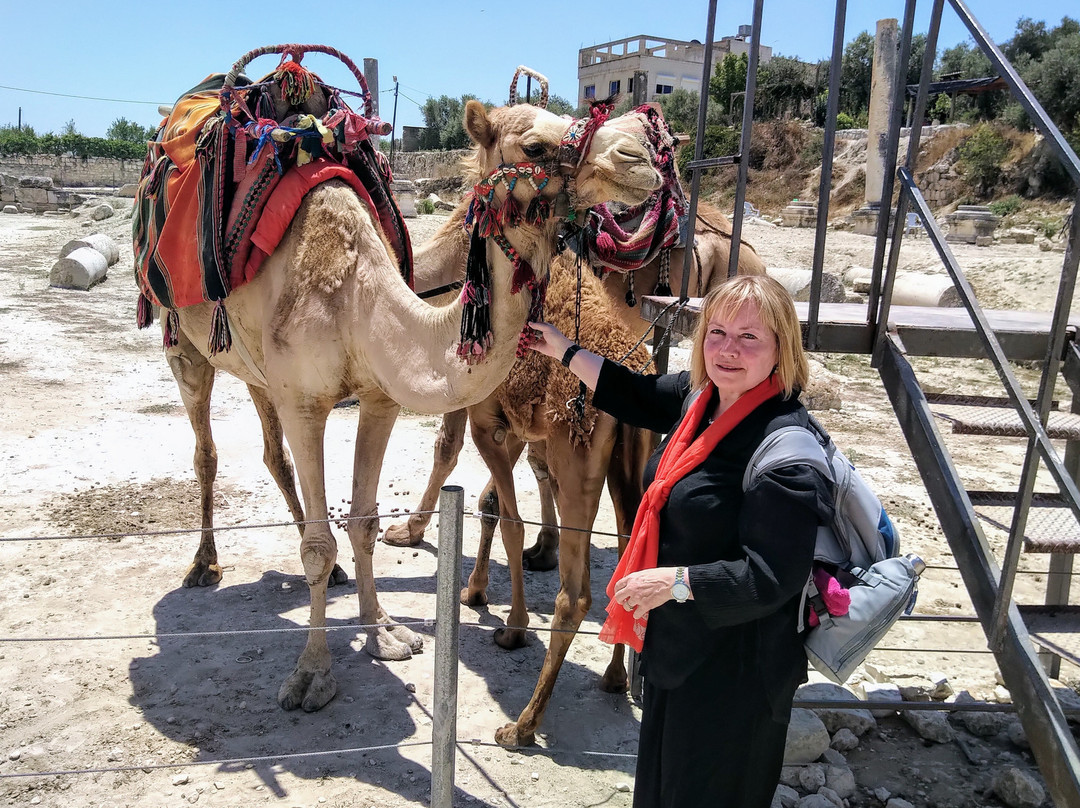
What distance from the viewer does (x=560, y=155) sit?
288cm

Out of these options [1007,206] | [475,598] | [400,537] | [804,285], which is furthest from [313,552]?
[1007,206]

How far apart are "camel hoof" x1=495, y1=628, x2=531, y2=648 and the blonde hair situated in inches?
106

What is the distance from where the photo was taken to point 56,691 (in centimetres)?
396

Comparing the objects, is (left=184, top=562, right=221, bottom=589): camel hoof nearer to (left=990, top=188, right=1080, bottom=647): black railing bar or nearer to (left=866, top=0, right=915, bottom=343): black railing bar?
(left=866, top=0, right=915, bottom=343): black railing bar

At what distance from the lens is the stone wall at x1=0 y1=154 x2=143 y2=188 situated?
50.4 metres

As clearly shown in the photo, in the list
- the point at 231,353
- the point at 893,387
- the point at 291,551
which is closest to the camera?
the point at 893,387

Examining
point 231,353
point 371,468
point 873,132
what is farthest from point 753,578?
point 873,132

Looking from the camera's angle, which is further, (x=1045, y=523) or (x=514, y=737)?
(x=514, y=737)

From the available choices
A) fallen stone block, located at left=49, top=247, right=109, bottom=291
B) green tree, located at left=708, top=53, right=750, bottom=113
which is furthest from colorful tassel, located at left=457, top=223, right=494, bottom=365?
green tree, located at left=708, top=53, right=750, bottom=113

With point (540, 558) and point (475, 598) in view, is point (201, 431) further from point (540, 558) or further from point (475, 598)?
point (540, 558)

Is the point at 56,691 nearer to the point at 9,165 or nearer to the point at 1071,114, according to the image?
the point at 1071,114

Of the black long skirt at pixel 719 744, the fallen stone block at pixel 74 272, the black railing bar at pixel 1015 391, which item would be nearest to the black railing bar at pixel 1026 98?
the black railing bar at pixel 1015 391

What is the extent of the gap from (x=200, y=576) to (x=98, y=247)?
15.7 m

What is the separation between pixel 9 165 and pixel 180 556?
177 ft
